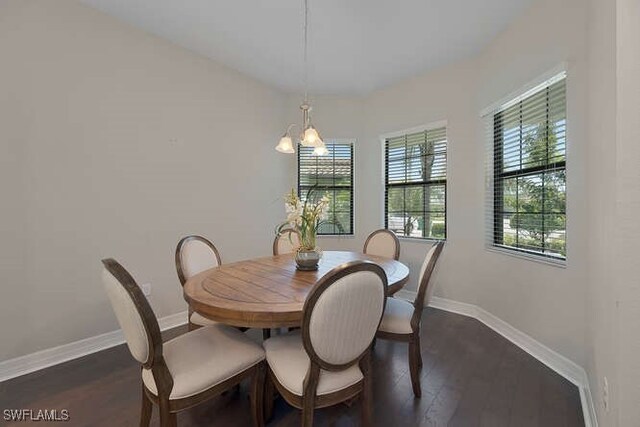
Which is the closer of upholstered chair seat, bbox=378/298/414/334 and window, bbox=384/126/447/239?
upholstered chair seat, bbox=378/298/414/334

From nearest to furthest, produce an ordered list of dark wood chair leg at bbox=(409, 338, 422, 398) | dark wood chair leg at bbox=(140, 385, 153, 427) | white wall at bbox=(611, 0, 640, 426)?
white wall at bbox=(611, 0, 640, 426) → dark wood chair leg at bbox=(140, 385, 153, 427) → dark wood chair leg at bbox=(409, 338, 422, 398)

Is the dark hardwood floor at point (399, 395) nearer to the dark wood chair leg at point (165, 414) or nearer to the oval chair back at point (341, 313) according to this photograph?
the dark wood chair leg at point (165, 414)

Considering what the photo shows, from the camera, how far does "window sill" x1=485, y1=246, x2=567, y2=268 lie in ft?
6.87

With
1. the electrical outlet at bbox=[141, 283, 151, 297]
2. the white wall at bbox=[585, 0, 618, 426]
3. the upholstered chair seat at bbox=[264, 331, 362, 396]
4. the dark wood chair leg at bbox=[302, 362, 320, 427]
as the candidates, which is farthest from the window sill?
the electrical outlet at bbox=[141, 283, 151, 297]

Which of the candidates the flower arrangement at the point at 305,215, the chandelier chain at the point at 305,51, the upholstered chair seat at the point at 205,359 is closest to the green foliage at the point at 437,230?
the flower arrangement at the point at 305,215

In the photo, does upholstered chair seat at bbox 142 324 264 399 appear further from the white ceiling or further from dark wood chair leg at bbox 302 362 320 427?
the white ceiling

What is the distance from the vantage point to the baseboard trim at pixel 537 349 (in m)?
1.66

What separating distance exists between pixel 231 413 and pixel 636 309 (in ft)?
6.43

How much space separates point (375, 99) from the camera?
12.9 ft

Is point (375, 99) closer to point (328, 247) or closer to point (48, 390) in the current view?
point (328, 247)

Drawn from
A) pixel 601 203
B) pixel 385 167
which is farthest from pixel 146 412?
pixel 385 167

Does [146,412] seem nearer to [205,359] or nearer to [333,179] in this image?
[205,359]

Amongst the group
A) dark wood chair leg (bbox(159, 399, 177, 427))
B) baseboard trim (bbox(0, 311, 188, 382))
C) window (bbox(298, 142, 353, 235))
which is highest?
window (bbox(298, 142, 353, 235))

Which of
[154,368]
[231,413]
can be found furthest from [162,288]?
[154,368]
